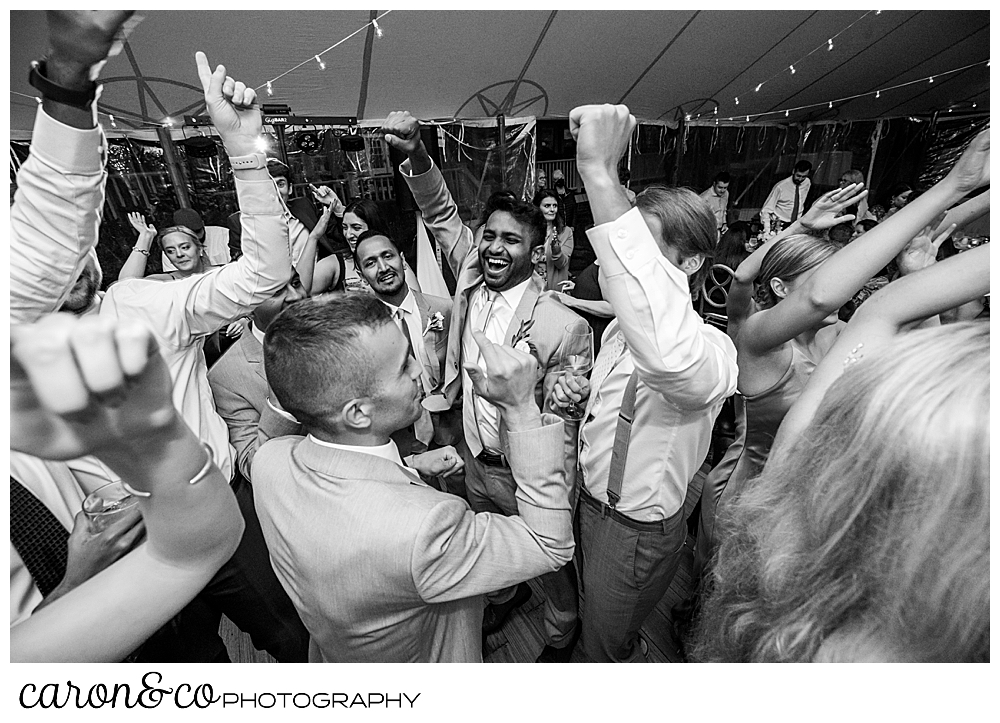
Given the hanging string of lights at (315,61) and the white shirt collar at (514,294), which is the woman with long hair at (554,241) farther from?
the hanging string of lights at (315,61)

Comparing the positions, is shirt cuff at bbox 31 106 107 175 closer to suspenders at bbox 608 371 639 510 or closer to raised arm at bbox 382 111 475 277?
raised arm at bbox 382 111 475 277

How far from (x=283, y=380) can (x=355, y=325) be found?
5.6 inches

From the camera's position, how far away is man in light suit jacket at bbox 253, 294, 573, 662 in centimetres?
67

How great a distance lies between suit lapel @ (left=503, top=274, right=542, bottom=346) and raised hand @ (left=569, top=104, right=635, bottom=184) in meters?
0.39

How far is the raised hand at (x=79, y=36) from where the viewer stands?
0.64 m

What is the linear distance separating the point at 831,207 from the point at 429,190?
0.82 m

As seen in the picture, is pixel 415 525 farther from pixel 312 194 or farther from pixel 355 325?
pixel 312 194

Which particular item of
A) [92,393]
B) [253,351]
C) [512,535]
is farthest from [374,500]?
[253,351]

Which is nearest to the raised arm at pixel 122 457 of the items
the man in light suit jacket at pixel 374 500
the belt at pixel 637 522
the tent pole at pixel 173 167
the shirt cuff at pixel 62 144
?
the man in light suit jacket at pixel 374 500

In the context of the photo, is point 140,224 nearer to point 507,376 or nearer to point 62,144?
point 62,144

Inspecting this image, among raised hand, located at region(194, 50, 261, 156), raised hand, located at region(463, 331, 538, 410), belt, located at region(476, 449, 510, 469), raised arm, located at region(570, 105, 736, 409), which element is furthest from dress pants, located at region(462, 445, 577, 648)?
raised hand, located at region(194, 50, 261, 156)

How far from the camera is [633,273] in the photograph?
68 centimetres

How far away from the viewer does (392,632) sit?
0.74 metres
